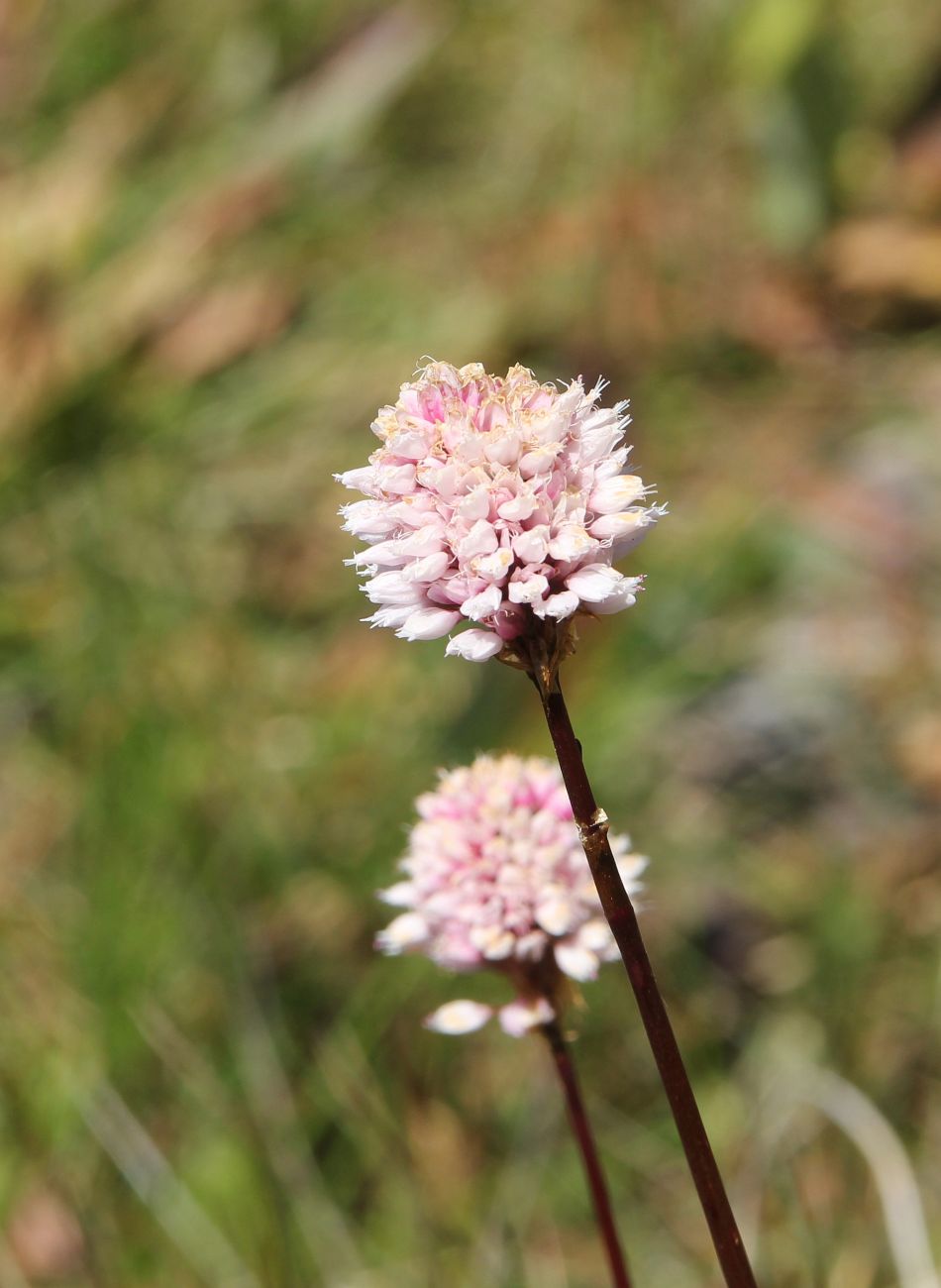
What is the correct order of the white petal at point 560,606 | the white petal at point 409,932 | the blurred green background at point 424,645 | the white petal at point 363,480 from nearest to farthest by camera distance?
the white petal at point 560,606
the white petal at point 363,480
the white petal at point 409,932
the blurred green background at point 424,645

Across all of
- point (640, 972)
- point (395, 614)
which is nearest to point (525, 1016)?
point (640, 972)

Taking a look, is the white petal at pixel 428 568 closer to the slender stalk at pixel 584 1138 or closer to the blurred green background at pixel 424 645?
the slender stalk at pixel 584 1138

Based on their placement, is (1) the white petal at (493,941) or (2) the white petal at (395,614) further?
(1) the white petal at (493,941)

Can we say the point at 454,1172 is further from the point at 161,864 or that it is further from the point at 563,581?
the point at 563,581

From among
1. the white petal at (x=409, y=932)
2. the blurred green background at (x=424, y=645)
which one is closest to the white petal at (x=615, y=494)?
the white petal at (x=409, y=932)

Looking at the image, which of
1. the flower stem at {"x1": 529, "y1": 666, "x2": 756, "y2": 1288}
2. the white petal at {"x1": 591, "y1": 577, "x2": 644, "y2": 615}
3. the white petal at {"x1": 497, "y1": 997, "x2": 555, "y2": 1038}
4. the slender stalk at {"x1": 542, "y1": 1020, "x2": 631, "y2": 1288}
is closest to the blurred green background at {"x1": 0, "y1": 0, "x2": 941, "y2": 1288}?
the slender stalk at {"x1": 542, "y1": 1020, "x2": 631, "y2": 1288}

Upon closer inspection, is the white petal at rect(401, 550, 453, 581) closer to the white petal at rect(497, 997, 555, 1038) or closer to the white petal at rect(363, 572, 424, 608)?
the white petal at rect(363, 572, 424, 608)

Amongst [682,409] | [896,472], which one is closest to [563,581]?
[896,472]

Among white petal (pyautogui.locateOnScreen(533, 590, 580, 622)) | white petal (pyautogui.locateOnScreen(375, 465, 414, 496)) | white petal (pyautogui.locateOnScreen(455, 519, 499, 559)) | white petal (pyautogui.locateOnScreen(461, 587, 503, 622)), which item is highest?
white petal (pyautogui.locateOnScreen(375, 465, 414, 496))
